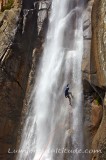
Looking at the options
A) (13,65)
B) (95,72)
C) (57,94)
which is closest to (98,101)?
(95,72)

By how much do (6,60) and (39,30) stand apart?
14.3 feet

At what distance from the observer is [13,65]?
22172mm

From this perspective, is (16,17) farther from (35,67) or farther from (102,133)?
(102,133)

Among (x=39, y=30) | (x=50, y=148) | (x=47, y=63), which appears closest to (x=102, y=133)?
(x=50, y=148)

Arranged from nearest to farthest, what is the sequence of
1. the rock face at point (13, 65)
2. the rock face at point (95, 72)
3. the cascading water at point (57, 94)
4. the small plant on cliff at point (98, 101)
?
the rock face at point (95, 72), the small plant on cliff at point (98, 101), the cascading water at point (57, 94), the rock face at point (13, 65)

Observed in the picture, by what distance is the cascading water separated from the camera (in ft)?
59.0

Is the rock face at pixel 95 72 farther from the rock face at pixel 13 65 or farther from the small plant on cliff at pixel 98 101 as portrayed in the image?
the rock face at pixel 13 65

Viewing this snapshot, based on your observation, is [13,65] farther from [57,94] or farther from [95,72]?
[95,72]

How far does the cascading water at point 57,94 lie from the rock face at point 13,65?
931 millimetres

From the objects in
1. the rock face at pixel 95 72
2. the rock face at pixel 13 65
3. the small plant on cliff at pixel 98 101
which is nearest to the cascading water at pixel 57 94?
the rock face at pixel 95 72

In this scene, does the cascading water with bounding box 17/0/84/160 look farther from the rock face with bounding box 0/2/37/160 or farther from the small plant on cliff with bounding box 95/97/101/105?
the small plant on cliff with bounding box 95/97/101/105

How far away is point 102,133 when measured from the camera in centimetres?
1482

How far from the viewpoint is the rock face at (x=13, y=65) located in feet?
67.5

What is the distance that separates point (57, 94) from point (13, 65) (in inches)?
156
